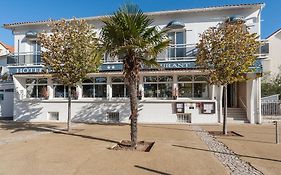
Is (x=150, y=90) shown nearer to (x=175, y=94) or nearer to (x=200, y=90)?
(x=175, y=94)

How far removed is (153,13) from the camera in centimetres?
1803

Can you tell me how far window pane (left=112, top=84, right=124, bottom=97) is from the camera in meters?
18.5

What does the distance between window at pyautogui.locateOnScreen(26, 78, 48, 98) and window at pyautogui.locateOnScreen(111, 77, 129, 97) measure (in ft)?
18.6

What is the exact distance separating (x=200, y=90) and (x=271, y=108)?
5.84m

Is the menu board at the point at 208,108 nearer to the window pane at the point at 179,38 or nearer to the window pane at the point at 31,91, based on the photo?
the window pane at the point at 179,38

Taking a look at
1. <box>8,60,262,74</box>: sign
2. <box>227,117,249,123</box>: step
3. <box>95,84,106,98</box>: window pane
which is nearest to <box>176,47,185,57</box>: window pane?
<box>8,60,262,74</box>: sign

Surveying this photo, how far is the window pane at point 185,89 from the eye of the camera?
17.7m

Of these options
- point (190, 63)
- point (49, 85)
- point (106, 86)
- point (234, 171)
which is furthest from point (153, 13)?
point (234, 171)

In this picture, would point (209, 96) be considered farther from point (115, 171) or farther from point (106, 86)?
point (115, 171)

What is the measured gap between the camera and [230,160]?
7.38 m

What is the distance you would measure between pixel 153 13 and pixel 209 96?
23.6 feet

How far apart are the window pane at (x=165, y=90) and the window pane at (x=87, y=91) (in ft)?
17.2

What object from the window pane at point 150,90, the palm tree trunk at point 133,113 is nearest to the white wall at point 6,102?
the window pane at point 150,90

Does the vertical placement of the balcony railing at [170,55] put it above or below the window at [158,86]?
above
